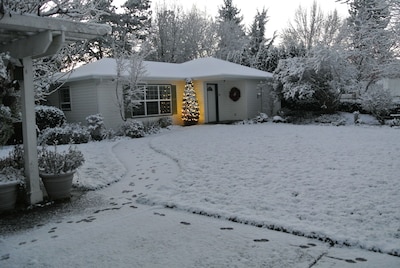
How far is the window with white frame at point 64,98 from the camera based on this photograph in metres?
14.3

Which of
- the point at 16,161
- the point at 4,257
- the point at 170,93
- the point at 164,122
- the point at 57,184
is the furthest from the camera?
the point at 170,93

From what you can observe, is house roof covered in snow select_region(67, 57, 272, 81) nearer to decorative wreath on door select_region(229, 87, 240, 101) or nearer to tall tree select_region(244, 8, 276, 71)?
decorative wreath on door select_region(229, 87, 240, 101)

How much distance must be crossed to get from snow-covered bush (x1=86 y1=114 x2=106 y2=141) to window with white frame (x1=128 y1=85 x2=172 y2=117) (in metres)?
2.23

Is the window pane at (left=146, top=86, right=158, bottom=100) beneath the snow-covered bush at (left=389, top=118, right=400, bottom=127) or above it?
above

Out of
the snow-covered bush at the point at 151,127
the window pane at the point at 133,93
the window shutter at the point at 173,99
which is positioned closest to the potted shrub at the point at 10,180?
the snow-covered bush at the point at 151,127

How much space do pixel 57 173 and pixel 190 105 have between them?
11100 mm

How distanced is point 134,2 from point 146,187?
24.2 metres

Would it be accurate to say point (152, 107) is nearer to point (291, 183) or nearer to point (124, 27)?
point (291, 183)

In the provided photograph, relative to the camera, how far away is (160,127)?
14648 mm

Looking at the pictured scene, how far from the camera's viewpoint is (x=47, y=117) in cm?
1230

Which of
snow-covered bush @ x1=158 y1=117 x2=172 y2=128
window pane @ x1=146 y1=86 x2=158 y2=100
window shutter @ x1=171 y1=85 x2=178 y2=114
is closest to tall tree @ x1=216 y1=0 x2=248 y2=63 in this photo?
window shutter @ x1=171 y1=85 x2=178 y2=114

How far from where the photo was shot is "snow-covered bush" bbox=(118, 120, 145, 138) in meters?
12.7

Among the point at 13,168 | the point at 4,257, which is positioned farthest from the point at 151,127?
the point at 4,257

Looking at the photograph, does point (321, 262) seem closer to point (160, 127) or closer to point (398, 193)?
point (398, 193)
